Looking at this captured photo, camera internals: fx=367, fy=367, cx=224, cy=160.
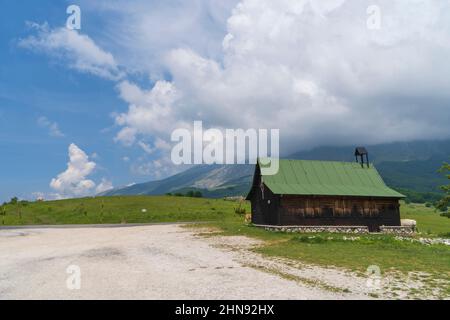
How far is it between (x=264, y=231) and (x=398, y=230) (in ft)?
57.3

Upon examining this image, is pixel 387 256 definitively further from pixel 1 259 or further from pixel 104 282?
pixel 1 259

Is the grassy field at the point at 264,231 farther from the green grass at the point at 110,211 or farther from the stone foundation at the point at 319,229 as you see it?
the stone foundation at the point at 319,229

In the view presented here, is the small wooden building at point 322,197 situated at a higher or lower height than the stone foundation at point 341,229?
higher

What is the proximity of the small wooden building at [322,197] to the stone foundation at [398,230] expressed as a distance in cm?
69

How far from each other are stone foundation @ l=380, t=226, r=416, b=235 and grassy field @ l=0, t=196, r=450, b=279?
1996mm

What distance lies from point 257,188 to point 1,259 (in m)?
31.8

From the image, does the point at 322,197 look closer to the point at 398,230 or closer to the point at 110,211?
the point at 398,230

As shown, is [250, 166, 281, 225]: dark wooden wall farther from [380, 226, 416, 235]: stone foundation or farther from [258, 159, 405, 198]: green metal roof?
[380, 226, 416, 235]: stone foundation

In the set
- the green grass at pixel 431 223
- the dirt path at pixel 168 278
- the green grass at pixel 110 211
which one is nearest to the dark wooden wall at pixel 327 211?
the green grass at pixel 431 223

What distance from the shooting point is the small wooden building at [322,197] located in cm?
4109

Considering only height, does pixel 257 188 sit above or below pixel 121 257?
above
